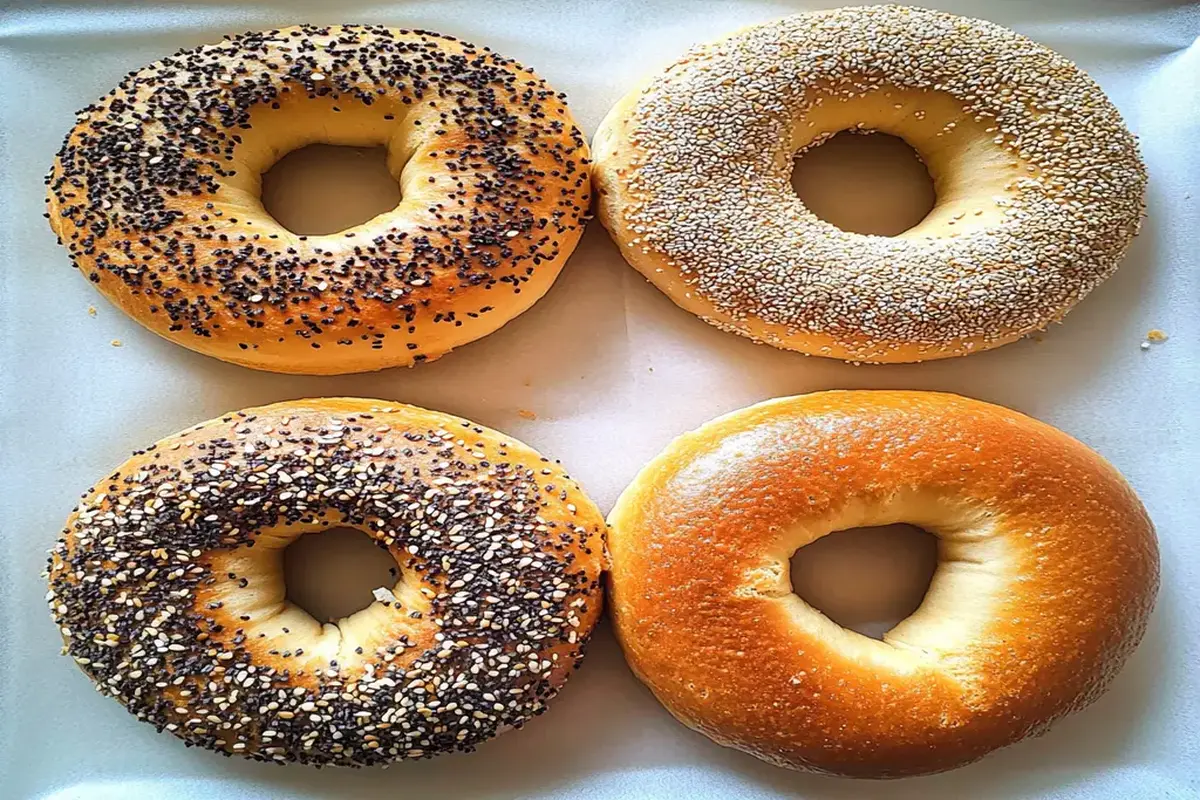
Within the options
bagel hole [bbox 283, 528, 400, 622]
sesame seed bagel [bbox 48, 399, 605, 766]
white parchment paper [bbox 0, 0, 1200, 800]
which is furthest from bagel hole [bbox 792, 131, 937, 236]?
bagel hole [bbox 283, 528, 400, 622]

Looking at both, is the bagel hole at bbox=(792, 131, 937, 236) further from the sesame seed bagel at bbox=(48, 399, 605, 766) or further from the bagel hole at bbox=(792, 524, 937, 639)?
the sesame seed bagel at bbox=(48, 399, 605, 766)

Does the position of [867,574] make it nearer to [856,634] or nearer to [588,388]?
[856,634]

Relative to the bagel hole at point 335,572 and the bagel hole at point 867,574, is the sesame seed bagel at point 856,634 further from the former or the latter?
the bagel hole at point 335,572

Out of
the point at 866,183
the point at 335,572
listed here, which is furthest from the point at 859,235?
the point at 335,572

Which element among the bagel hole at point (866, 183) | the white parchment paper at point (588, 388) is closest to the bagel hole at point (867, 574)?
the white parchment paper at point (588, 388)

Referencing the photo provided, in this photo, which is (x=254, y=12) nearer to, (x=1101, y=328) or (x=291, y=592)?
(x=291, y=592)


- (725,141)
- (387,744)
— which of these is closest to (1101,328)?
(725,141)
